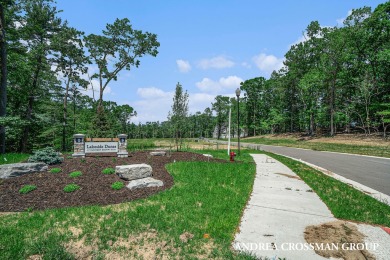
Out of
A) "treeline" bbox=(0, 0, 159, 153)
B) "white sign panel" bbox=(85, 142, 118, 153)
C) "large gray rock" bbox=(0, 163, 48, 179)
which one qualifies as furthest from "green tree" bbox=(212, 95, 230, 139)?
"large gray rock" bbox=(0, 163, 48, 179)

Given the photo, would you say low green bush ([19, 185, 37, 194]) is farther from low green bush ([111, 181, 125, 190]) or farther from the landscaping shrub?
the landscaping shrub

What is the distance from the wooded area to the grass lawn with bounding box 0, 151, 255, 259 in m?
11.6

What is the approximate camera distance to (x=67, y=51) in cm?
2361

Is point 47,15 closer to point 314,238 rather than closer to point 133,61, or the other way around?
point 133,61

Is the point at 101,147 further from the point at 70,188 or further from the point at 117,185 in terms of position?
the point at 117,185

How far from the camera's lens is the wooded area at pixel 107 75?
18.7 meters

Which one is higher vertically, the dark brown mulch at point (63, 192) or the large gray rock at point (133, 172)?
the large gray rock at point (133, 172)

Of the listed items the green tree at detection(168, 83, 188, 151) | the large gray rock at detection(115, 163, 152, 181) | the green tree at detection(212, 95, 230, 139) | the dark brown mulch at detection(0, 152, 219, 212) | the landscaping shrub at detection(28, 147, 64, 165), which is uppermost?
the green tree at detection(212, 95, 230, 139)

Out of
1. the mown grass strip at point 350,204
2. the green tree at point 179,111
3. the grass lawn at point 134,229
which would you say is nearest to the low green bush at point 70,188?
the grass lawn at point 134,229

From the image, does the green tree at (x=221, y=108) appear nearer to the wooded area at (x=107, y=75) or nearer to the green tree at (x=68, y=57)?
the wooded area at (x=107, y=75)

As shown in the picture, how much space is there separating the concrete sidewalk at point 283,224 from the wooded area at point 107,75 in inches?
493

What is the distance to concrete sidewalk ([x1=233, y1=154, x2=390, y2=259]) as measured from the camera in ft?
12.1

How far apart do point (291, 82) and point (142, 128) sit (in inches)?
2724


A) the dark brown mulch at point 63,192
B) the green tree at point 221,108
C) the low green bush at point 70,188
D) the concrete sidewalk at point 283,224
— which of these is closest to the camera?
the concrete sidewalk at point 283,224
